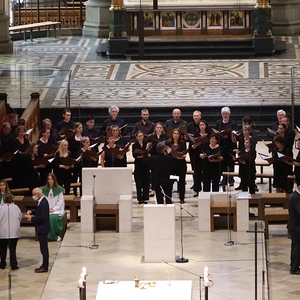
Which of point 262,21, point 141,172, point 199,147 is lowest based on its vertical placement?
point 141,172

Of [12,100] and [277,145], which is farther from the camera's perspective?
[12,100]

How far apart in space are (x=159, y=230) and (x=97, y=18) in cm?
1727

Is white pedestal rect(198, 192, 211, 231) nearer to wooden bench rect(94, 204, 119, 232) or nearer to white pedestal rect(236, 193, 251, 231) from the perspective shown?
white pedestal rect(236, 193, 251, 231)

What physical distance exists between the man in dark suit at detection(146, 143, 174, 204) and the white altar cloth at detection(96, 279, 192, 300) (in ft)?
15.4

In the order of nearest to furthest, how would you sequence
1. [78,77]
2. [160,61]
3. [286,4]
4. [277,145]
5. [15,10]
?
[277,145] → [78,77] → [160,61] → [286,4] → [15,10]

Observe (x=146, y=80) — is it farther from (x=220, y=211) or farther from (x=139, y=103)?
(x=220, y=211)

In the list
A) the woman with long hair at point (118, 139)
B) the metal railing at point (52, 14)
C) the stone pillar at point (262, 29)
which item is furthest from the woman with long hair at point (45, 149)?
the metal railing at point (52, 14)

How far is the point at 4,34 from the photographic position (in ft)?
103

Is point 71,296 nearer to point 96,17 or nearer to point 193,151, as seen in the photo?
point 193,151

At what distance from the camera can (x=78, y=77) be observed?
91.2 feet

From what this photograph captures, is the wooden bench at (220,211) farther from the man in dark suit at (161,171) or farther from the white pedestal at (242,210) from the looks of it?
the man in dark suit at (161,171)

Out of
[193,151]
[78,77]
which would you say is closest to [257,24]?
[78,77]

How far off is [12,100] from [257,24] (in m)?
7.45

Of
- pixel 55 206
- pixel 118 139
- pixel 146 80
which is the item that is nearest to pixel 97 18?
pixel 146 80
